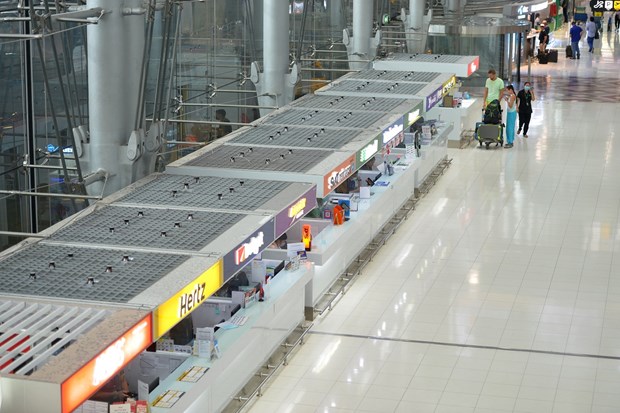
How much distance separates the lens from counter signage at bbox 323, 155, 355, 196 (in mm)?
12297

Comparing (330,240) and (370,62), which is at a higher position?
(370,62)

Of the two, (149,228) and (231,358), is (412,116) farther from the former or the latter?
(231,358)

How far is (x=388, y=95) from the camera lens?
18000mm

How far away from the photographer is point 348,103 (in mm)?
17219

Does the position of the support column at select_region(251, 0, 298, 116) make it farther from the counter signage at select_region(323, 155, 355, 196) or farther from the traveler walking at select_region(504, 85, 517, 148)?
the traveler walking at select_region(504, 85, 517, 148)

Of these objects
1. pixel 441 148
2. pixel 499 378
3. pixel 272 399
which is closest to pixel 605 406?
pixel 499 378

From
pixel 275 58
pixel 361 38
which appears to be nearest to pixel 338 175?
pixel 275 58

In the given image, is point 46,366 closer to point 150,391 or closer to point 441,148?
point 150,391

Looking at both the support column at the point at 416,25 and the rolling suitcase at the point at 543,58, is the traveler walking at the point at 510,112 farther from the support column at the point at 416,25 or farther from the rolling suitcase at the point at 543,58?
the rolling suitcase at the point at 543,58

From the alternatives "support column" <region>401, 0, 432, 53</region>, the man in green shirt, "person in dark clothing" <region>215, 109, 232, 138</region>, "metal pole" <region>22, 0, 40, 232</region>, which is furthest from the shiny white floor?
"support column" <region>401, 0, 432, 53</region>

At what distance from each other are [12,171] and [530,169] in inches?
437

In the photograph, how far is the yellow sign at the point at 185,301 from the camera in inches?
318

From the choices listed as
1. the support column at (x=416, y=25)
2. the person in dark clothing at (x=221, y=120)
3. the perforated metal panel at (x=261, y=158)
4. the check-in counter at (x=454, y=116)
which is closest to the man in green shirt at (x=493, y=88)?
the check-in counter at (x=454, y=116)

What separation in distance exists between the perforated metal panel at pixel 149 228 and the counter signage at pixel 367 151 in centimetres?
339
